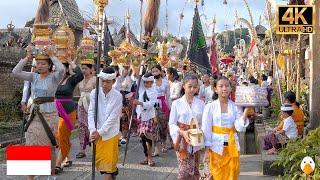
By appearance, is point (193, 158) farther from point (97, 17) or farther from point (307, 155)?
point (97, 17)

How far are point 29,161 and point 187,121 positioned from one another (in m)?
2.28

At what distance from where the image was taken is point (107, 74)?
7.40m

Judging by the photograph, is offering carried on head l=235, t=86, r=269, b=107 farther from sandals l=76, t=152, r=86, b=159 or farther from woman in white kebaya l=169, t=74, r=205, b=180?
sandals l=76, t=152, r=86, b=159

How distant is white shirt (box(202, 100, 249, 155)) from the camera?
6355 millimetres

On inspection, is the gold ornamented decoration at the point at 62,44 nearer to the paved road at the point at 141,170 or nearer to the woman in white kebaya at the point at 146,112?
the paved road at the point at 141,170

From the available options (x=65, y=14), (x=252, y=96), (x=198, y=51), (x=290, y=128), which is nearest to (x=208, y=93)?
(x=198, y=51)

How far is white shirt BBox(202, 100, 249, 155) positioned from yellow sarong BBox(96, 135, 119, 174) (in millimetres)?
1503

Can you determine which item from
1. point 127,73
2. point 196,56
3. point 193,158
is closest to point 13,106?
point 127,73

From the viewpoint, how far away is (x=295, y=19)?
9.09 metres

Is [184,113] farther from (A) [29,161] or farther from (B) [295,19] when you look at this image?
(B) [295,19]

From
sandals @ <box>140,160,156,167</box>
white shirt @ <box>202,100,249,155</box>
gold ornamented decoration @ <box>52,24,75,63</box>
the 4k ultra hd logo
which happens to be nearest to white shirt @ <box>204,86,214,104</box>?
sandals @ <box>140,160,156,167</box>

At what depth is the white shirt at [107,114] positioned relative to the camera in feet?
24.1

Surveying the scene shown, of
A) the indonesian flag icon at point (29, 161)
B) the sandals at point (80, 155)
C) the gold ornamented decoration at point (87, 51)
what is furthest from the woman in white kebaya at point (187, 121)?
the sandals at point (80, 155)

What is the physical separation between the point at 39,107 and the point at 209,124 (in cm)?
261
